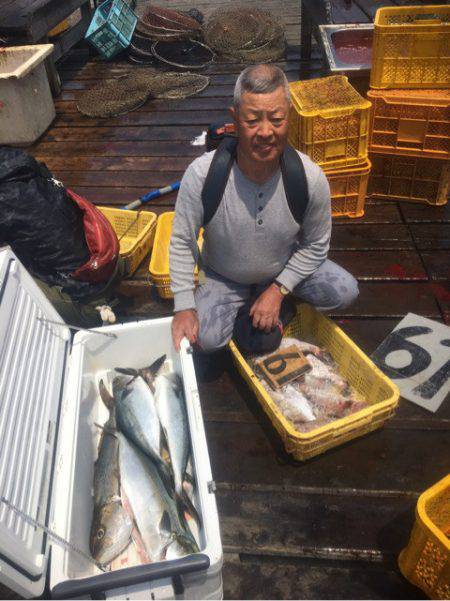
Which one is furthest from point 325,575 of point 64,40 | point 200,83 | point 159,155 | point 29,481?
point 64,40

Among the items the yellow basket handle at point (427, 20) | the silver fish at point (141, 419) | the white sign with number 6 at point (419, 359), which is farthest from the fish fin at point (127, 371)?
the yellow basket handle at point (427, 20)

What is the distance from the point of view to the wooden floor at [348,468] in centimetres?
228

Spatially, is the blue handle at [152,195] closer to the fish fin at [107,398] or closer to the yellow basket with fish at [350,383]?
the yellow basket with fish at [350,383]

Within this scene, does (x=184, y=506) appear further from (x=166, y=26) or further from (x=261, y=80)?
(x=166, y=26)

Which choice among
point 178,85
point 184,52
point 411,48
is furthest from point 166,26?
point 411,48

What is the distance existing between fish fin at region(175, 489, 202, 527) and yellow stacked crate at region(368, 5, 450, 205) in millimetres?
3528

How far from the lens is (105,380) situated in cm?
295

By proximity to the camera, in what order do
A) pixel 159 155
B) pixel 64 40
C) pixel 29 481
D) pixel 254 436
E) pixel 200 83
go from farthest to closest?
pixel 64 40 < pixel 200 83 < pixel 159 155 < pixel 254 436 < pixel 29 481

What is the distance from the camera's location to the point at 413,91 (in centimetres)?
407

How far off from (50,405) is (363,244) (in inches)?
120

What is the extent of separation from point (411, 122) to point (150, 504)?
378 centimetres

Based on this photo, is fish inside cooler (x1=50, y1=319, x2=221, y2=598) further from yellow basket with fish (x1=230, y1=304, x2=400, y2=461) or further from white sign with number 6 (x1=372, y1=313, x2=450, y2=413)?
white sign with number 6 (x1=372, y1=313, x2=450, y2=413)

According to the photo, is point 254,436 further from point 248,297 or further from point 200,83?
point 200,83

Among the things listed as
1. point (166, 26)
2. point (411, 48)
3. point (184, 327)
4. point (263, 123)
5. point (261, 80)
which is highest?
point (261, 80)
